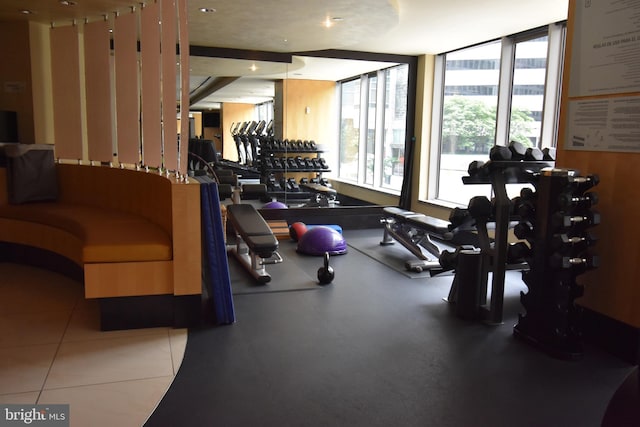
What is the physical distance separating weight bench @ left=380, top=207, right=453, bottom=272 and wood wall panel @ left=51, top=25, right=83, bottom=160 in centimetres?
345

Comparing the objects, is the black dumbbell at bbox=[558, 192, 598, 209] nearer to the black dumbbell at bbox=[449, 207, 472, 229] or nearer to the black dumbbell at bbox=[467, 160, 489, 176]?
the black dumbbell at bbox=[467, 160, 489, 176]

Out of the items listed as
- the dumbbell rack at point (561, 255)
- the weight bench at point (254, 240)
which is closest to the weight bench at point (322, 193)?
the weight bench at point (254, 240)

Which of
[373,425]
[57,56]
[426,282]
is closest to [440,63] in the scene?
[426,282]

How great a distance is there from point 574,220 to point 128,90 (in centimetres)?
372

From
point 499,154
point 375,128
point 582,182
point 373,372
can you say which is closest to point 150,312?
point 373,372

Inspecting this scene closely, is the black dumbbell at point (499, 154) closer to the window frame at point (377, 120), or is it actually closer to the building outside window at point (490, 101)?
the building outside window at point (490, 101)

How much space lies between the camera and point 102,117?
16.2 ft

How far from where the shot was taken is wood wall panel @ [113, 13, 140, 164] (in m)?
4.45

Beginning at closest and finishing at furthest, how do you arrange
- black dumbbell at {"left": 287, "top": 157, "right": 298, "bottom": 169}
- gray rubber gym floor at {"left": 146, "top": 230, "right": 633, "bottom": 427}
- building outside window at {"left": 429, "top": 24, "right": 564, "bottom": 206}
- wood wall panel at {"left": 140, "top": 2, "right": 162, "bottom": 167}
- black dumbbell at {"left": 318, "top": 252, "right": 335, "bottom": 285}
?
gray rubber gym floor at {"left": 146, "top": 230, "right": 633, "bottom": 427} → wood wall panel at {"left": 140, "top": 2, "right": 162, "bottom": 167} → black dumbbell at {"left": 318, "top": 252, "right": 335, "bottom": 285} → building outside window at {"left": 429, "top": 24, "right": 564, "bottom": 206} → black dumbbell at {"left": 287, "top": 157, "right": 298, "bottom": 169}

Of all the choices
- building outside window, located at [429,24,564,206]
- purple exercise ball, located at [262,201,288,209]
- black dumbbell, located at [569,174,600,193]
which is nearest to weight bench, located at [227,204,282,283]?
purple exercise ball, located at [262,201,288,209]

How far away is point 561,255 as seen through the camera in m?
2.86

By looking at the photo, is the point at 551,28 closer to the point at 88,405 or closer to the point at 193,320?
the point at 193,320

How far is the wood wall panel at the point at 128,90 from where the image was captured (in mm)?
4449

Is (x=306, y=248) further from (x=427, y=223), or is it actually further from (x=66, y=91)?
(x=66, y=91)
